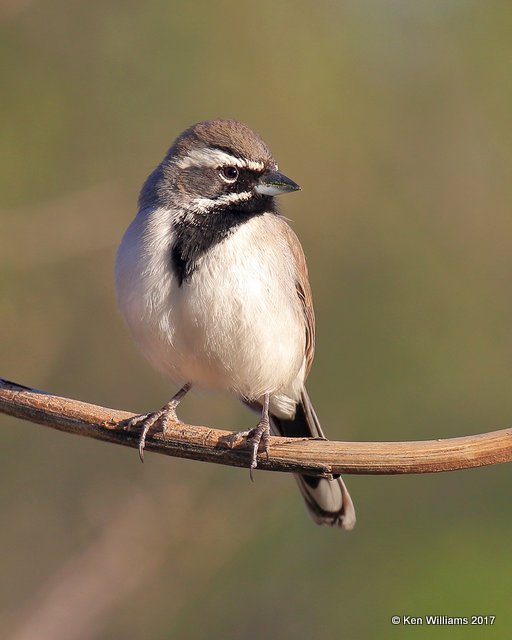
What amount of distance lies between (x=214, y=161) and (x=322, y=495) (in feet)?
6.97

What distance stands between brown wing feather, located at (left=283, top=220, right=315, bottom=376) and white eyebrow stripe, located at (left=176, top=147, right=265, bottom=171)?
464mm

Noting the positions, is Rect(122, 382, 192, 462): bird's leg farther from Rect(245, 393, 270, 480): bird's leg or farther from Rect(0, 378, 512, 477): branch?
Rect(245, 393, 270, 480): bird's leg

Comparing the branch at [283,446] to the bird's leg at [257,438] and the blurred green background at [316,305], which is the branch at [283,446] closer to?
the bird's leg at [257,438]

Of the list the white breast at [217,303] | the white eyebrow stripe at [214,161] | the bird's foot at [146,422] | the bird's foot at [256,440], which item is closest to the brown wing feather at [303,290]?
the white breast at [217,303]

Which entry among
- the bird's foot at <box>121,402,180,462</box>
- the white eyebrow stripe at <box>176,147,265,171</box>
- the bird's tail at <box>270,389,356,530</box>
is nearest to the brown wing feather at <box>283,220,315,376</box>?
the bird's tail at <box>270,389,356,530</box>

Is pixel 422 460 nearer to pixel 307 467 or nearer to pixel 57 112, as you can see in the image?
pixel 307 467

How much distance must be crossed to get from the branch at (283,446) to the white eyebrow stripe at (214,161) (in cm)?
149

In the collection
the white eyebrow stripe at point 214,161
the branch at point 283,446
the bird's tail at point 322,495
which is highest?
the white eyebrow stripe at point 214,161

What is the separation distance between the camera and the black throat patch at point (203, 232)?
5125mm

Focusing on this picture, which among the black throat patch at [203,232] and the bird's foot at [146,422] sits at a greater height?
the black throat patch at [203,232]

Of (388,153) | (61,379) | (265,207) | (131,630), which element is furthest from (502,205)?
(131,630)

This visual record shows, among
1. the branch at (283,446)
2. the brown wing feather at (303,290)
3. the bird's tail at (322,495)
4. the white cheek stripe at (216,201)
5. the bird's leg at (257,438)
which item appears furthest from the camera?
the bird's tail at (322,495)

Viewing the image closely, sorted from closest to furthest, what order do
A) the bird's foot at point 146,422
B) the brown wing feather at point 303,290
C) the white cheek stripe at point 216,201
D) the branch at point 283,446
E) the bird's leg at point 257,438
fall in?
the branch at point 283,446
the bird's leg at point 257,438
the bird's foot at point 146,422
the white cheek stripe at point 216,201
the brown wing feather at point 303,290

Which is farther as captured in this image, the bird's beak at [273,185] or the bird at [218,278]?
the bird's beak at [273,185]
